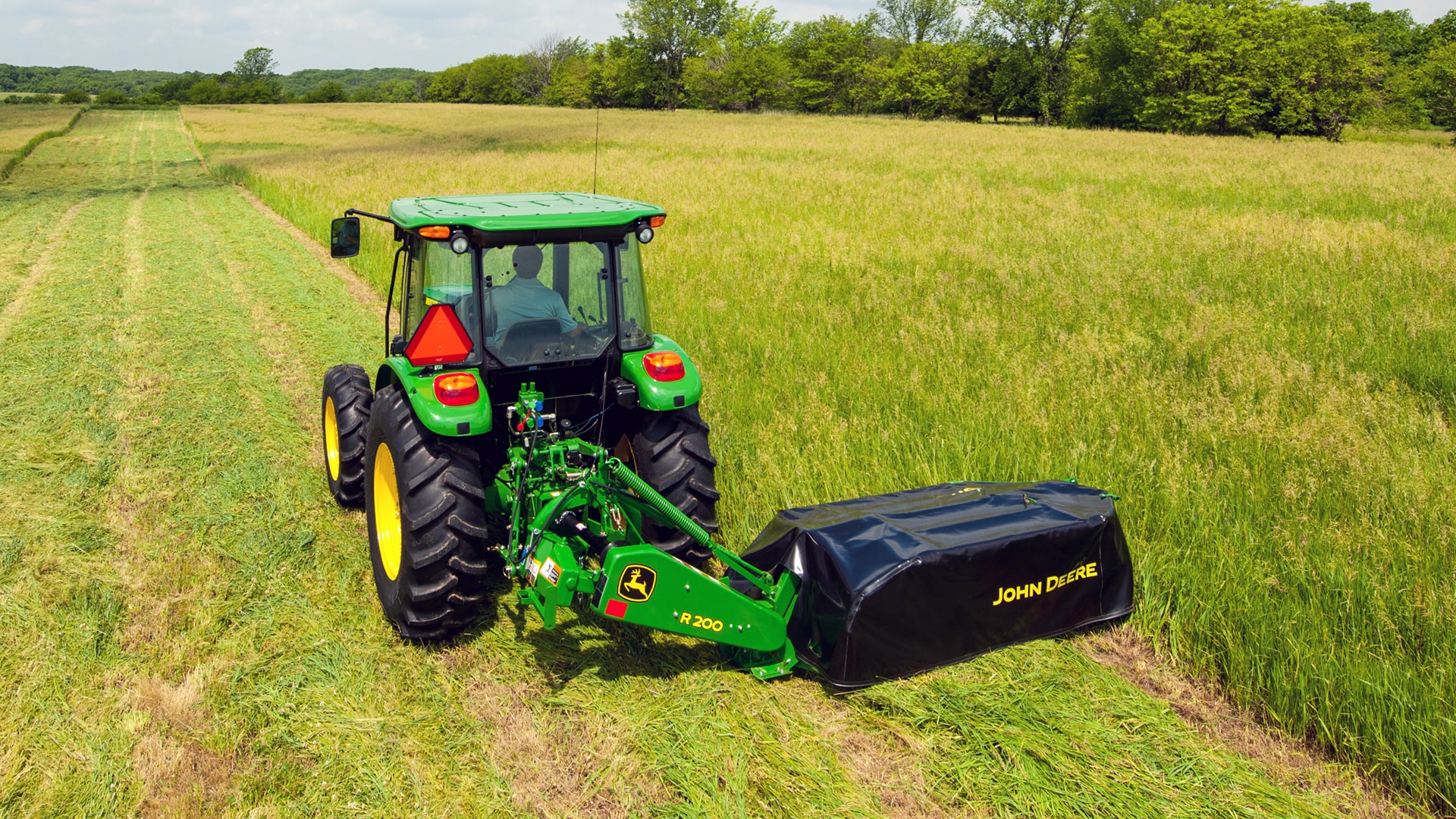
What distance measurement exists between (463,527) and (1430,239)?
1231 cm

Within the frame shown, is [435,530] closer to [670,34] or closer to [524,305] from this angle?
[524,305]

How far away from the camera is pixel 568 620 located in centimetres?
416

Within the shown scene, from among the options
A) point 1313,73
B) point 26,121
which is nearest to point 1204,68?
point 1313,73

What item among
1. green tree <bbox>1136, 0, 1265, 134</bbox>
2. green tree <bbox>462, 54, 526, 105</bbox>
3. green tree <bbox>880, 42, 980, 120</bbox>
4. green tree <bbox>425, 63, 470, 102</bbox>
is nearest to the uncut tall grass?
green tree <bbox>1136, 0, 1265, 134</bbox>

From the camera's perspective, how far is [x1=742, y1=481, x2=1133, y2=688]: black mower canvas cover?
11.2ft

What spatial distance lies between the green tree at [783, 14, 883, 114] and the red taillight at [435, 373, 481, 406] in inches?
2851

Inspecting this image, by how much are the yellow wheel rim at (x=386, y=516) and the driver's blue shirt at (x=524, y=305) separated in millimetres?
828

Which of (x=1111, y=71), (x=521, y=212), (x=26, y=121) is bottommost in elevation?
(x=521, y=212)

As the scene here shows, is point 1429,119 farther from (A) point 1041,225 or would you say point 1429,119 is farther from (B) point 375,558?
(B) point 375,558

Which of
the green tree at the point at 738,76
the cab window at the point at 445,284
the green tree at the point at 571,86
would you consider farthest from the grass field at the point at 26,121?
the green tree at the point at 738,76

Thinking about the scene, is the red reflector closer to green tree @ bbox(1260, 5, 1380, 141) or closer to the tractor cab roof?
the tractor cab roof

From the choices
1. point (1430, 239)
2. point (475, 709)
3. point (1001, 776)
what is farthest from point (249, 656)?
point (1430, 239)

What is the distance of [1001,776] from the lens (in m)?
3.11

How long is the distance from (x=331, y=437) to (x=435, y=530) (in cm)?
235
